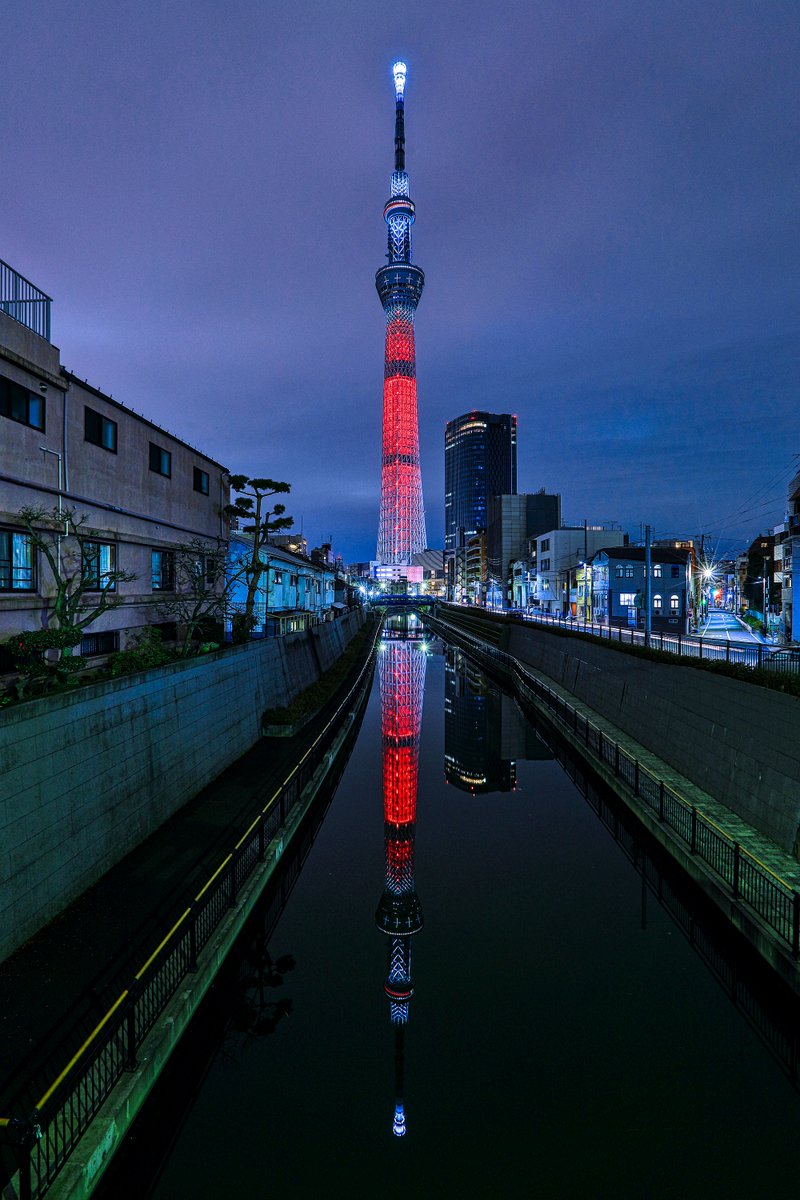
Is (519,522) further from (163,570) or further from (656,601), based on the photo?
(163,570)

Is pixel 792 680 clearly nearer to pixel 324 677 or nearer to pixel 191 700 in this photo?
pixel 191 700

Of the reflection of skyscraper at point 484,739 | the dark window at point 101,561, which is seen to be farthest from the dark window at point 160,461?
the reflection of skyscraper at point 484,739

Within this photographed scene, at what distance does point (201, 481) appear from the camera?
28.0 metres

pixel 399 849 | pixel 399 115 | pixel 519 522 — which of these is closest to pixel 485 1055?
pixel 399 849

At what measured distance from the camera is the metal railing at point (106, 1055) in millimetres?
5105

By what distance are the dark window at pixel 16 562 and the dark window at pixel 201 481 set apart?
1278cm

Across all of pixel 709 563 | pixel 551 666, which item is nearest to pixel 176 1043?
pixel 551 666

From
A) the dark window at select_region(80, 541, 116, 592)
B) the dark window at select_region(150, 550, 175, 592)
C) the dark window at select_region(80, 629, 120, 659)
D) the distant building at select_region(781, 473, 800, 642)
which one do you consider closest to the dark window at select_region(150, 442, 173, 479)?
the dark window at select_region(150, 550, 175, 592)

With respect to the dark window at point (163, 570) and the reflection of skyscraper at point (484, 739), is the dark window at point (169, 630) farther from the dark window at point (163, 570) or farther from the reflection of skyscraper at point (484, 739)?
the reflection of skyscraper at point (484, 739)

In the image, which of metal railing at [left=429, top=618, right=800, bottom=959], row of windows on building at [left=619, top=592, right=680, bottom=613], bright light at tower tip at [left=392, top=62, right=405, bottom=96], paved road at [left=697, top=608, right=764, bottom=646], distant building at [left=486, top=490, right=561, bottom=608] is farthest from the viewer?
bright light at tower tip at [left=392, top=62, right=405, bottom=96]

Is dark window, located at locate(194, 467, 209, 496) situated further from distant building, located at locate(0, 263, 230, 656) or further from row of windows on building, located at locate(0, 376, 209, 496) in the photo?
distant building, located at locate(0, 263, 230, 656)

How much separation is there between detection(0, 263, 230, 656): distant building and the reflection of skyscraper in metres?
14.5

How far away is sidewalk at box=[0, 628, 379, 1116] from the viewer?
22.2 ft

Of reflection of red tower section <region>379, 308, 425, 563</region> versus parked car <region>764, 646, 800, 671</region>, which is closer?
parked car <region>764, 646, 800, 671</region>
